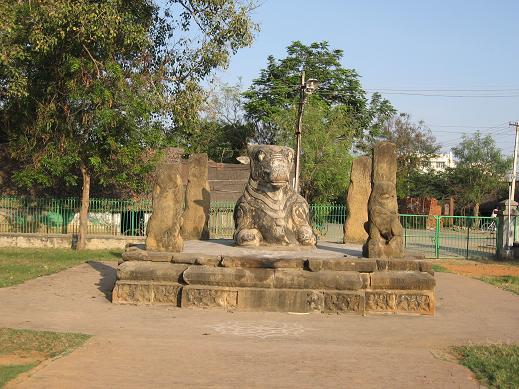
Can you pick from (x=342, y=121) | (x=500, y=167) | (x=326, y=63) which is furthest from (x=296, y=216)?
(x=500, y=167)

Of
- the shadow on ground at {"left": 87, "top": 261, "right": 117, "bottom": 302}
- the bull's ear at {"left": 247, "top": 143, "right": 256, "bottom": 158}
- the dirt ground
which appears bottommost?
the shadow on ground at {"left": 87, "top": 261, "right": 117, "bottom": 302}

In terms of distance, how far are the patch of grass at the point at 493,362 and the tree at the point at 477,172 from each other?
37584 millimetres

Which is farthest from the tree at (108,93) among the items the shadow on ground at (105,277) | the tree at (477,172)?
the tree at (477,172)

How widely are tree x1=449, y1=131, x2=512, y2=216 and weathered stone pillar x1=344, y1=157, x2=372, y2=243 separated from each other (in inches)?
1222

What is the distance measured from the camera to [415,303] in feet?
29.2

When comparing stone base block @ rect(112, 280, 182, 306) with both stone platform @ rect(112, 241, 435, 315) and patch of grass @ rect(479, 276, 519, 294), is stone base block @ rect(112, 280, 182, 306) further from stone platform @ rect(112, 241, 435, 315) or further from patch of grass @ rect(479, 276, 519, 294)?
patch of grass @ rect(479, 276, 519, 294)

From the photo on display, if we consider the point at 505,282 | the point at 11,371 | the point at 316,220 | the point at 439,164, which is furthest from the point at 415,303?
the point at 439,164

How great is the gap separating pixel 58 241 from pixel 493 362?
615 inches

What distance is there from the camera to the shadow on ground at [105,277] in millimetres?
10409

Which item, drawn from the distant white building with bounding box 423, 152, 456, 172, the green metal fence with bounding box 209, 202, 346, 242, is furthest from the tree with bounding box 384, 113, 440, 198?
the green metal fence with bounding box 209, 202, 346, 242

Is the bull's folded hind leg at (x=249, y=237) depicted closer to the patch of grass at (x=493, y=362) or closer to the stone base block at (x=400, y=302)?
the stone base block at (x=400, y=302)

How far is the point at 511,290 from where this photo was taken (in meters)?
12.2

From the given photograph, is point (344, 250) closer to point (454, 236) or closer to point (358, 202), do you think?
point (358, 202)

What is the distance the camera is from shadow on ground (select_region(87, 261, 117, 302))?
1041cm
